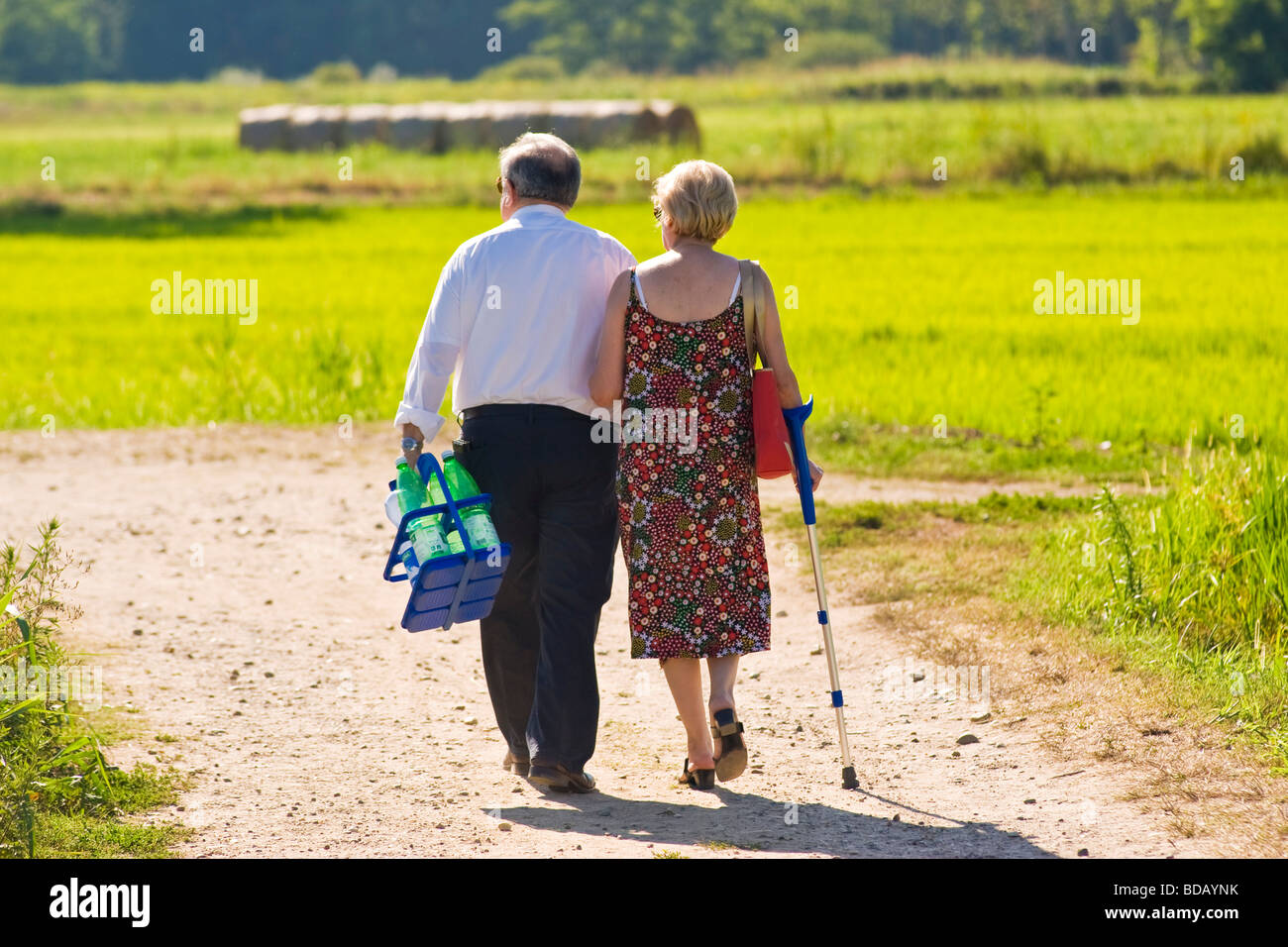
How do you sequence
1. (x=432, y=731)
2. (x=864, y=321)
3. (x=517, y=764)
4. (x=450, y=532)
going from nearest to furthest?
(x=450, y=532) < (x=517, y=764) < (x=432, y=731) < (x=864, y=321)

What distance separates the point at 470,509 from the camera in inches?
208

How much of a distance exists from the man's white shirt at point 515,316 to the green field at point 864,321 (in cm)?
620

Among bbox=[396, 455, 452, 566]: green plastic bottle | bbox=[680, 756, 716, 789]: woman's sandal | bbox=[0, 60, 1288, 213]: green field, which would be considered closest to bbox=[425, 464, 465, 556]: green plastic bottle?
bbox=[396, 455, 452, 566]: green plastic bottle

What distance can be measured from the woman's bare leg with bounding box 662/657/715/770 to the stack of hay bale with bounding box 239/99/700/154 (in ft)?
121

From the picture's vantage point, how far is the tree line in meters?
112

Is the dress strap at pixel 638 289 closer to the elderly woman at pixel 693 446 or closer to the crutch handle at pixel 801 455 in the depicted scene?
the elderly woman at pixel 693 446

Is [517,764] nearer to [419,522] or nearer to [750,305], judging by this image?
[419,522]

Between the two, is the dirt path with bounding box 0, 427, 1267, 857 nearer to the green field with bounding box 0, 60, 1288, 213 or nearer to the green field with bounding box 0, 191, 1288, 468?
the green field with bounding box 0, 191, 1288, 468

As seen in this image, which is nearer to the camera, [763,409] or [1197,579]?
[763,409]

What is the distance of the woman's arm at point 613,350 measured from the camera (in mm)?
5348

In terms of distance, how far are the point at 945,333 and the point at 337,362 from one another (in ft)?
18.8

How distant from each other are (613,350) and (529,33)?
125 metres

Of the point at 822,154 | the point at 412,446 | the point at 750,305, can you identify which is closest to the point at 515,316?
the point at 412,446

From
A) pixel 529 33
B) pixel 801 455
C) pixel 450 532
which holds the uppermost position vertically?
pixel 529 33
